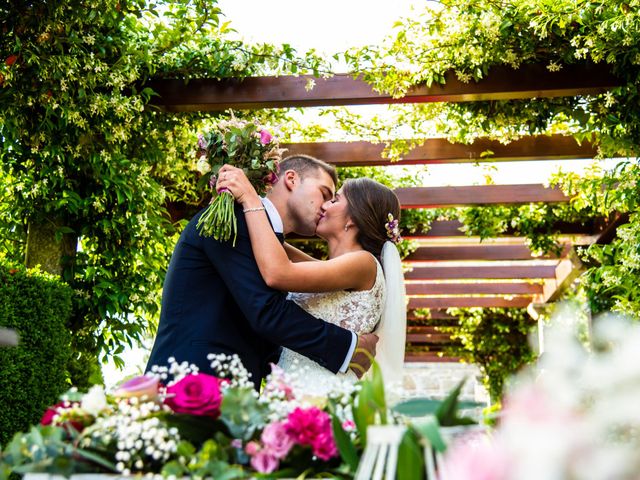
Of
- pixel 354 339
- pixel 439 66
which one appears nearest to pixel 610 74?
pixel 439 66

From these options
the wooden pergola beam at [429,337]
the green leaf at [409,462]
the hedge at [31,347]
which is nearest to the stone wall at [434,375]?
the wooden pergola beam at [429,337]

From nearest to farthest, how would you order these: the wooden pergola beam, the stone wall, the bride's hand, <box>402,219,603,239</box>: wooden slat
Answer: the bride's hand → <box>402,219,603,239</box>: wooden slat → the wooden pergola beam → the stone wall

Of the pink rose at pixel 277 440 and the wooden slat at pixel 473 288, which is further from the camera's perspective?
the wooden slat at pixel 473 288

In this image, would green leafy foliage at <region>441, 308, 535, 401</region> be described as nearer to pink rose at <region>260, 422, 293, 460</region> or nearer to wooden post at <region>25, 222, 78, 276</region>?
wooden post at <region>25, 222, 78, 276</region>

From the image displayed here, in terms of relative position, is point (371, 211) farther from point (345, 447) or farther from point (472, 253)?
point (472, 253)

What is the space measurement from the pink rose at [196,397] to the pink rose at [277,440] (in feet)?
0.37

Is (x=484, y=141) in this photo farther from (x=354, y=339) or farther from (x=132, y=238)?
(x=354, y=339)

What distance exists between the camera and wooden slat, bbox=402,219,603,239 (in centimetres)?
742

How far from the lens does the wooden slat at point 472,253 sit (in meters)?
8.56

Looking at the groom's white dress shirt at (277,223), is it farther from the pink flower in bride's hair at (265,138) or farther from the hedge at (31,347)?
the hedge at (31,347)

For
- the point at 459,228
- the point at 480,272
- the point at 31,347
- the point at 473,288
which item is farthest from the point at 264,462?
the point at 473,288

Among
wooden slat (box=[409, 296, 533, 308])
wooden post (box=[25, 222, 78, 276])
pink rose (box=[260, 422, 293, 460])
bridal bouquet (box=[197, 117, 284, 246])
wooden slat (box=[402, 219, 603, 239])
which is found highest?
wooden slat (box=[402, 219, 603, 239])

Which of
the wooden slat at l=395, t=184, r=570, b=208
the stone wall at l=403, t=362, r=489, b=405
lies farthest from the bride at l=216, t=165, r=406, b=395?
the stone wall at l=403, t=362, r=489, b=405

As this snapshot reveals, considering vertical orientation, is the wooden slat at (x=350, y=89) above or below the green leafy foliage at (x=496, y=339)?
above
